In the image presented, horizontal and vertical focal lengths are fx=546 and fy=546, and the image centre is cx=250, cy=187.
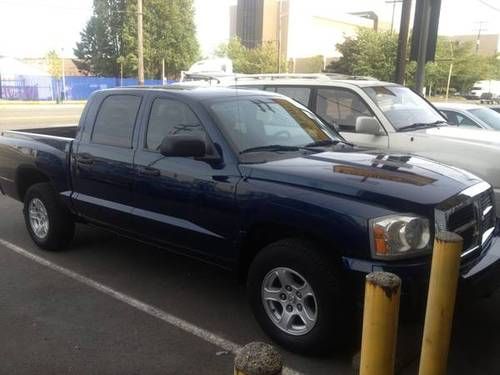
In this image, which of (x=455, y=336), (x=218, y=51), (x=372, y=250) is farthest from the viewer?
(x=218, y=51)

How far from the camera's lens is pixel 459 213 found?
3436 millimetres

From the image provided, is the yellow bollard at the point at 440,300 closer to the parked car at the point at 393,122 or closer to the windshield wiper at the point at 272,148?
the windshield wiper at the point at 272,148

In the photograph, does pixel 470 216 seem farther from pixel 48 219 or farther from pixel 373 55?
pixel 373 55

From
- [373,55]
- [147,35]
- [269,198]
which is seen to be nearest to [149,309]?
[269,198]

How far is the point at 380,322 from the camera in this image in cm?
219

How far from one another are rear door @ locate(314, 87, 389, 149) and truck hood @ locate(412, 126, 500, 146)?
20.9 inches

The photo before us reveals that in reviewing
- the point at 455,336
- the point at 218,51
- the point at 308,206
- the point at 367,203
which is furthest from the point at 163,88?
the point at 218,51

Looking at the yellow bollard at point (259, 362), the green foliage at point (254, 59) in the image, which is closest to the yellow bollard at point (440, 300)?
the yellow bollard at point (259, 362)

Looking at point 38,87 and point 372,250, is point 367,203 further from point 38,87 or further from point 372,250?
point 38,87

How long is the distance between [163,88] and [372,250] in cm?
255

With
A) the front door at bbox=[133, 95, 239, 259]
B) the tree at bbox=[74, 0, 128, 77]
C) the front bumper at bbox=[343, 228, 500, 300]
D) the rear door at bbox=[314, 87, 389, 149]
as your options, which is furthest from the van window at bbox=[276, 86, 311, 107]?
the tree at bbox=[74, 0, 128, 77]

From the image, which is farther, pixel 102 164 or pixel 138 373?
pixel 102 164

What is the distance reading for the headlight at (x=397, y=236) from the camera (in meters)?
3.14

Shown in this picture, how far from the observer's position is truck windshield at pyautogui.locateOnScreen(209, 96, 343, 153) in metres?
4.20
